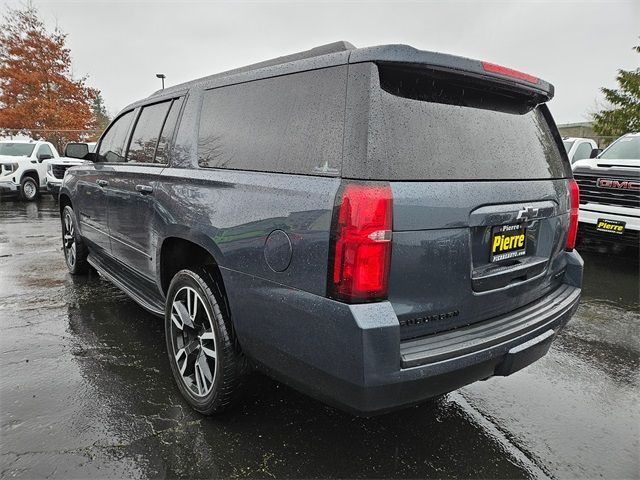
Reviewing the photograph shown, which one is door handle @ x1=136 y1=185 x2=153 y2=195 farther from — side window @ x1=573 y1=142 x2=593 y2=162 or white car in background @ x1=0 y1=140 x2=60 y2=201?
white car in background @ x1=0 y1=140 x2=60 y2=201

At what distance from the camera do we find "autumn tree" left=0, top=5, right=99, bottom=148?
875 inches

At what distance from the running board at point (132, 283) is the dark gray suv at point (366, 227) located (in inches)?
19.3

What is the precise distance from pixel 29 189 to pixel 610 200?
15.3 m

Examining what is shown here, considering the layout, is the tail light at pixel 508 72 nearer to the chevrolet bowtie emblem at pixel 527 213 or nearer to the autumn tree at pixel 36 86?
the chevrolet bowtie emblem at pixel 527 213

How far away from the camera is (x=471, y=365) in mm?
1939

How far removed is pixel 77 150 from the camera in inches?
180

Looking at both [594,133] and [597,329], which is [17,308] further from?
[594,133]

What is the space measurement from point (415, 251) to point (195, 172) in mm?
1479

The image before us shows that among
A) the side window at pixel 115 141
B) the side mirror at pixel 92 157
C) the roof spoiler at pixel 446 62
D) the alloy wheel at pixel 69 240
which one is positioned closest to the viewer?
the roof spoiler at pixel 446 62

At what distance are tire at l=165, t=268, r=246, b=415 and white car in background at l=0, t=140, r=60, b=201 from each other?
527 inches

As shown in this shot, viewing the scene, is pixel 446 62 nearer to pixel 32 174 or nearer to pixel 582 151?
pixel 582 151

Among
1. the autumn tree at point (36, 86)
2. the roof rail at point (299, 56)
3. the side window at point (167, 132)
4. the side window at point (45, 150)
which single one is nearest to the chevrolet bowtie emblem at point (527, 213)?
the roof rail at point (299, 56)

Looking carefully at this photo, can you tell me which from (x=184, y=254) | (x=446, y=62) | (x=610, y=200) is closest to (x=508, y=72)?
(x=446, y=62)

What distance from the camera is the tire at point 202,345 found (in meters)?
2.36
